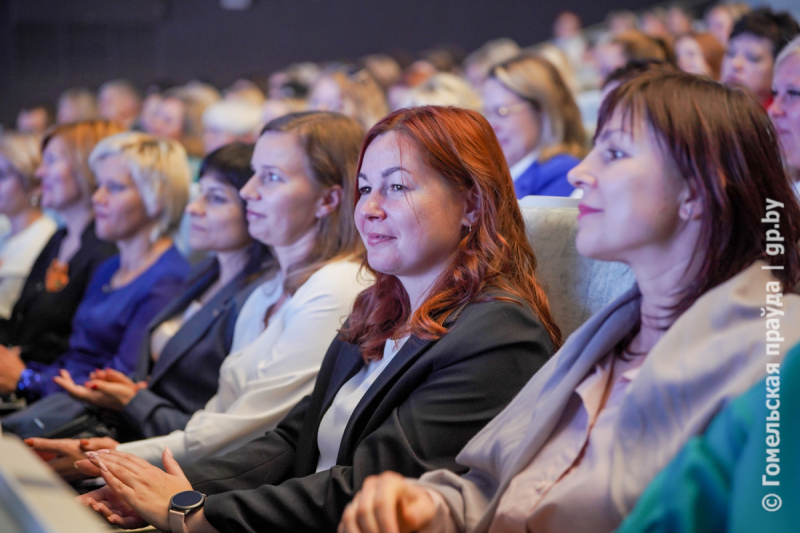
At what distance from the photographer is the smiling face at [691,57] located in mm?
3689

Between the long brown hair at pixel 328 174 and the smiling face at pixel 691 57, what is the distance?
245 cm

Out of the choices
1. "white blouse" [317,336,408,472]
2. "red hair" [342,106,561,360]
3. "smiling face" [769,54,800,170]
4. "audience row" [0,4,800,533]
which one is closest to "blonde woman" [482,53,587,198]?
"audience row" [0,4,800,533]

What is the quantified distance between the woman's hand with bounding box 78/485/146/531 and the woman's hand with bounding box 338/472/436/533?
613mm

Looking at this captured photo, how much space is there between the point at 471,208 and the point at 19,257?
271cm

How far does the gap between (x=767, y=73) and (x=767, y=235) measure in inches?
80.5

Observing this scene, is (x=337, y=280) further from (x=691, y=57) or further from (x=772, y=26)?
(x=691, y=57)

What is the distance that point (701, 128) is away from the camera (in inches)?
36.8

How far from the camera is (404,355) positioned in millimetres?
1260

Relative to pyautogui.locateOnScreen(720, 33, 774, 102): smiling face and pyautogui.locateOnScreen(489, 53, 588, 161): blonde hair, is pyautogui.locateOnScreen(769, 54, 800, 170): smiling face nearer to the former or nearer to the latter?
pyautogui.locateOnScreen(720, 33, 774, 102): smiling face

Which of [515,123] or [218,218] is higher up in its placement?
[515,123]

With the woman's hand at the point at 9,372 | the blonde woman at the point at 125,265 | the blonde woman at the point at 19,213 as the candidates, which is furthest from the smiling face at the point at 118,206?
the blonde woman at the point at 19,213

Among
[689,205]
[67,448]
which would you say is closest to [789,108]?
[689,205]

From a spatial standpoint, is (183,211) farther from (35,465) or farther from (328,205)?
(35,465)

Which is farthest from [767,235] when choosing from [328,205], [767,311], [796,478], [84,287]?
[84,287]
